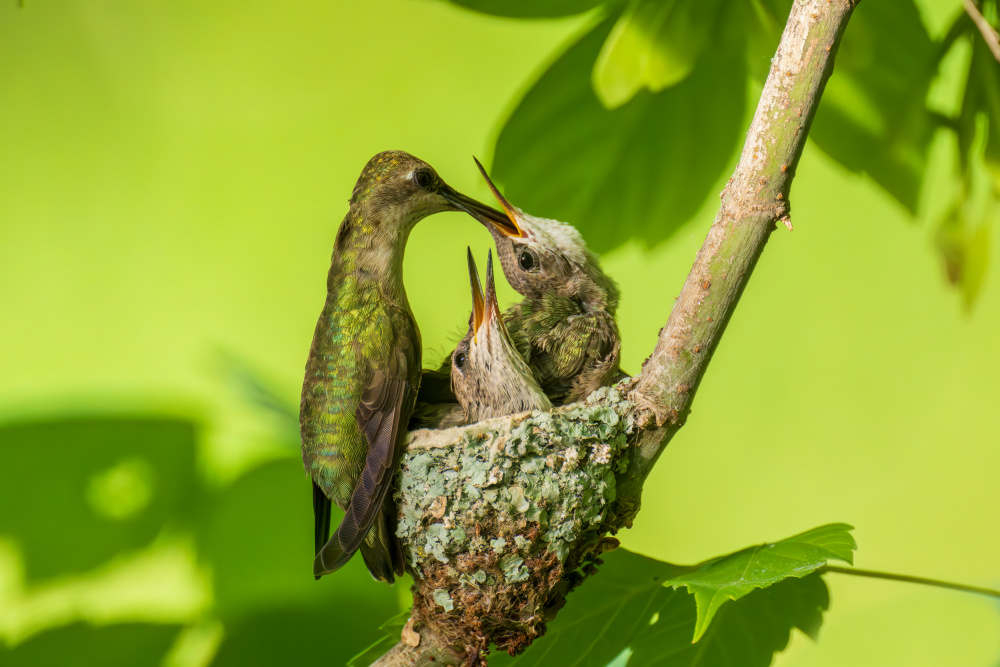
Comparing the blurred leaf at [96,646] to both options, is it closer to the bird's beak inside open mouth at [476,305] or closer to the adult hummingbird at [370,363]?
the adult hummingbird at [370,363]

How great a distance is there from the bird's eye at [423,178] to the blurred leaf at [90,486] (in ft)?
2.77

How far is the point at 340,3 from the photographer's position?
157 centimetres

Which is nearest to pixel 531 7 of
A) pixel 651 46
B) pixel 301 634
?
pixel 651 46

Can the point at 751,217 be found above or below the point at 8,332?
above

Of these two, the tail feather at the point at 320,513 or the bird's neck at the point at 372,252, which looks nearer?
the bird's neck at the point at 372,252

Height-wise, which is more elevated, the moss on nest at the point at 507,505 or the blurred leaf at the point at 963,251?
the blurred leaf at the point at 963,251

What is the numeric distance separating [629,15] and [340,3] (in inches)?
25.2

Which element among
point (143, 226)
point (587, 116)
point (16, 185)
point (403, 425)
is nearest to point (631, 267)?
point (587, 116)

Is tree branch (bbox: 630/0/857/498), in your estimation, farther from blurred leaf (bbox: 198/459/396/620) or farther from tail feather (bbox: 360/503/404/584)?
blurred leaf (bbox: 198/459/396/620)

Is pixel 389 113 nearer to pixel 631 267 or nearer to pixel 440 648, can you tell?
pixel 631 267

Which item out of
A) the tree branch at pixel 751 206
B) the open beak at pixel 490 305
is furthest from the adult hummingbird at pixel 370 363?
the tree branch at pixel 751 206

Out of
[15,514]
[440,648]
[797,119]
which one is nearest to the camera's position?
[797,119]

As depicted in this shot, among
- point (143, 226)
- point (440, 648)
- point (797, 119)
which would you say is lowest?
point (440, 648)

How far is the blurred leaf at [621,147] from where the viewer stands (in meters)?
1.64
